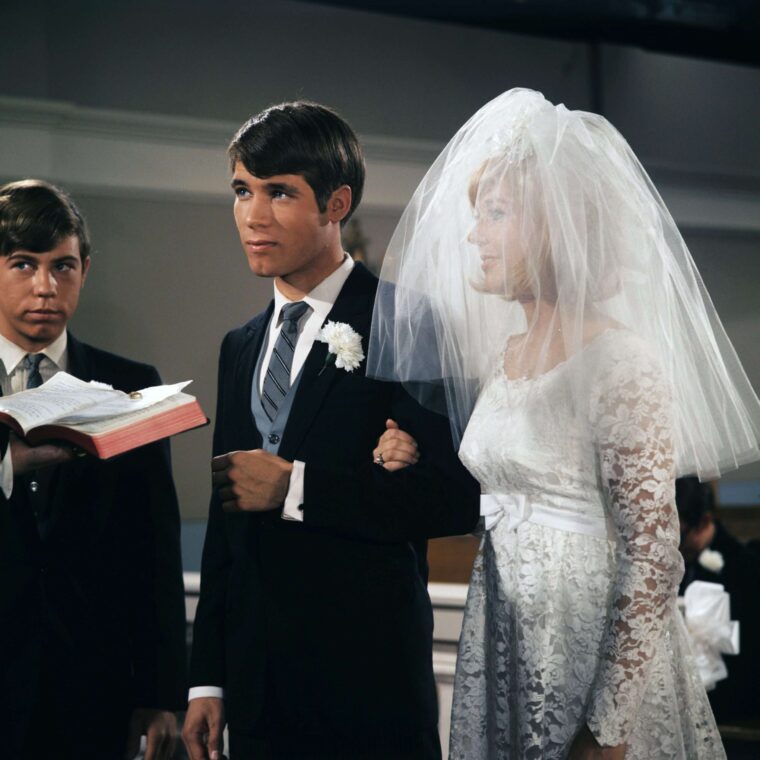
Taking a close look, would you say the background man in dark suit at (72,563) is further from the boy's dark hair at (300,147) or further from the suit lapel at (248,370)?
the boy's dark hair at (300,147)

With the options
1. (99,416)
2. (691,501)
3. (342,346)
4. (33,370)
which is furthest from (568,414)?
(691,501)

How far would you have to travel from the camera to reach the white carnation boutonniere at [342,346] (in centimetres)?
168

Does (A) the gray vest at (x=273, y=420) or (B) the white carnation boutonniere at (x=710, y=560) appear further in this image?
(B) the white carnation boutonniere at (x=710, y=560)

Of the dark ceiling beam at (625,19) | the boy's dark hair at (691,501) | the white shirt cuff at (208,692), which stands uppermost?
the dark ceiling beam at (625,19)

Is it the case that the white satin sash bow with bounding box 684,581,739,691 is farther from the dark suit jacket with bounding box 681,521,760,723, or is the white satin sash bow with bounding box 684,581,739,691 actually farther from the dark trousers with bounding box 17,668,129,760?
the dark trousers with bounding box 17,668,129,760

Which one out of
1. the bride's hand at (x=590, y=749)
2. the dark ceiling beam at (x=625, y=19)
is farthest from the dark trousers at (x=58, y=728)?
the dark ceiling beam at (x=625, y=19)

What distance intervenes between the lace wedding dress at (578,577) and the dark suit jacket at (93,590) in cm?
62

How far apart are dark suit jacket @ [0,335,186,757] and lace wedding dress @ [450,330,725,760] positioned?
24.6 inches

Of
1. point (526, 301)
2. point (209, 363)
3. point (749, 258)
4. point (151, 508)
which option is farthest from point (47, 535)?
point (749, 258)

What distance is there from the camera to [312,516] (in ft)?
5.30

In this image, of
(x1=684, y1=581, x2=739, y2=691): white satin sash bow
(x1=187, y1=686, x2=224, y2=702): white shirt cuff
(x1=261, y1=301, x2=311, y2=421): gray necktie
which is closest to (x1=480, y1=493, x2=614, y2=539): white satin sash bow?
(x1=261, y1=301, x2=311, y2=421): gray necktie

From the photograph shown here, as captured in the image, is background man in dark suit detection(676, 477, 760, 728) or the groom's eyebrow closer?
the groom's eyebrow

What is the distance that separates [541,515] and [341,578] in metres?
0.33

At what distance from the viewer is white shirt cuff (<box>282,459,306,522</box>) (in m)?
1.61
